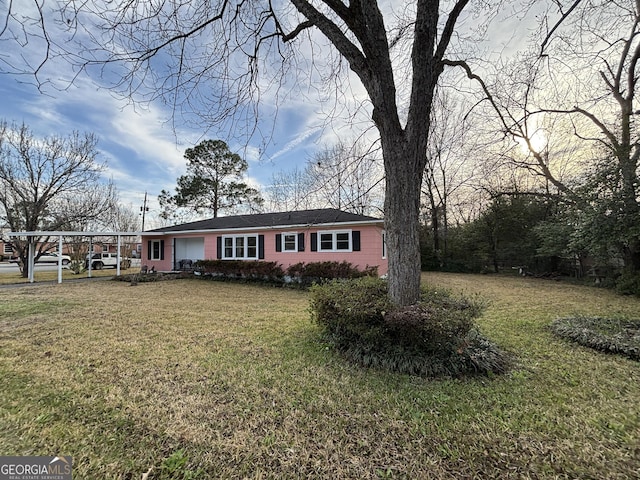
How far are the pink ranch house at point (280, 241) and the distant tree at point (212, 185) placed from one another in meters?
6.89

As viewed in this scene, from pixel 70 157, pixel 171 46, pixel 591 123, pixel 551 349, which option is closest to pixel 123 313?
pixel 171 46

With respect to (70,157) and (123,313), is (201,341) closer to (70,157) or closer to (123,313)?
(123,313)

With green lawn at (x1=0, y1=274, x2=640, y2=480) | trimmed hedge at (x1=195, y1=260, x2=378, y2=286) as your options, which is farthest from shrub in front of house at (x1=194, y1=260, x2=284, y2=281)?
green lawn at (x1=0, y1=274, x2=640, y2=480)

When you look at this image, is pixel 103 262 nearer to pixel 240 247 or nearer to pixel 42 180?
pixel 42 180

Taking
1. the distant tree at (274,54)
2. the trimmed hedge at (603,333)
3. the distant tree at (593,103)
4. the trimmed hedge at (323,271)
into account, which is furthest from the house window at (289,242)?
the trimmed hedge at (603,333)

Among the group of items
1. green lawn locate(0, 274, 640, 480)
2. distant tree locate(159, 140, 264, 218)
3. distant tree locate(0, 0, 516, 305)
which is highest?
distant tree locate(159, 140, 264, 218)

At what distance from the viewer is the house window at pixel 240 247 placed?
14.2 m

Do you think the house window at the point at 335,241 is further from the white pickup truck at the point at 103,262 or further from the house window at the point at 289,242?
the white pickup truck at the point at 103,262

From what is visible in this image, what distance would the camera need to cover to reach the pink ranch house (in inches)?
452

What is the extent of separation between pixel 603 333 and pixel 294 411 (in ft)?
17.6

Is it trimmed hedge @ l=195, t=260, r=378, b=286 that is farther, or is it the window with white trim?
the window with white trim

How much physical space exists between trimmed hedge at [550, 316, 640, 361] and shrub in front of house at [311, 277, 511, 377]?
5.87ft

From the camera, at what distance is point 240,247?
47.6 feet

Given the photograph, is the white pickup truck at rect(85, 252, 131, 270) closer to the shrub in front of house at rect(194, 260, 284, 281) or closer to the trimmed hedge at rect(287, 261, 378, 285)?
the shrub in front of house at rect(194, 260, 284, 281)
